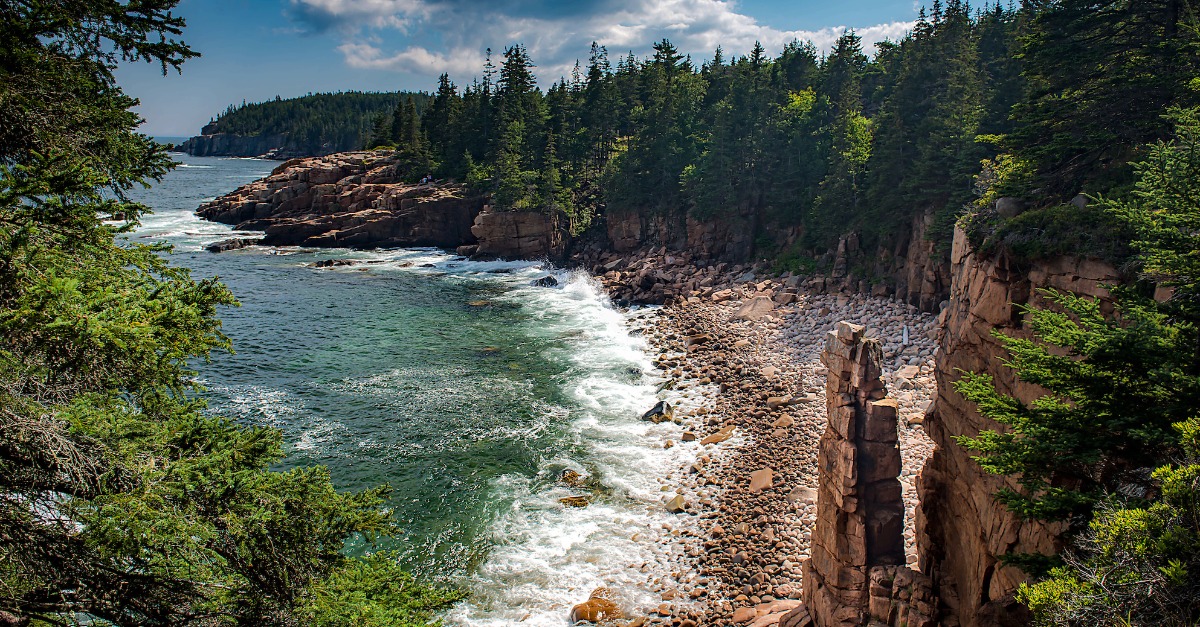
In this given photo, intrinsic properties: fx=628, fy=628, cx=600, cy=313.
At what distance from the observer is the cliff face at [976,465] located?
38.0 ft

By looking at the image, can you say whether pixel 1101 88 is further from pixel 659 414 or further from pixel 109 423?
pixel 109 423

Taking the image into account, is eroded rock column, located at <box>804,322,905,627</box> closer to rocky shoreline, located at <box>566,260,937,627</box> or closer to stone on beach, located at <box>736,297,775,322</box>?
rocky shoreline, located at <box>566,260,937,627</box>

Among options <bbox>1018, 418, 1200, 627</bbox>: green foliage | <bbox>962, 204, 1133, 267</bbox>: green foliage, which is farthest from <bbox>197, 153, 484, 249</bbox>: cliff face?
<bbox>1018, 418, 1200, 627</bbox>: green foliage

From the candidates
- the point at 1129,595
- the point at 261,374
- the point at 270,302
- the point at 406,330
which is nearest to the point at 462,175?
the point at 270,302

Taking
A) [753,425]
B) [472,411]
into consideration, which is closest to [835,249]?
[753,425]

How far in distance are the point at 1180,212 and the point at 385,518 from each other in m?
12.6

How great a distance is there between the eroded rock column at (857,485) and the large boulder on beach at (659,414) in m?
14.1

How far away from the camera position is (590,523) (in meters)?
21.7

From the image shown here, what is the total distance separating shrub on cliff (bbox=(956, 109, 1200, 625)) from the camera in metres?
6.88

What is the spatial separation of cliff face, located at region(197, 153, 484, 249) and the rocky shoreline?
34.3m

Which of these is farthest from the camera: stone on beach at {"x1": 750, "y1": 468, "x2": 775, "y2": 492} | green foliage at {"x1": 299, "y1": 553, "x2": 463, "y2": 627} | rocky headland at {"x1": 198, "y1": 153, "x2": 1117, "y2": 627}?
stone on beach at {"x1": 750, "y1": 468, "x2": 775, "y2": 492}

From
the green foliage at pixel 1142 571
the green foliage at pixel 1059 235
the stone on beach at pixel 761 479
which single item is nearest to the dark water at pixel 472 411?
the stone on beach at pixel 761 479

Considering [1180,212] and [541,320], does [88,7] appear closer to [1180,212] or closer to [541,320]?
[1180,212]

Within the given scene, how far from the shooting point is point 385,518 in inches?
376
